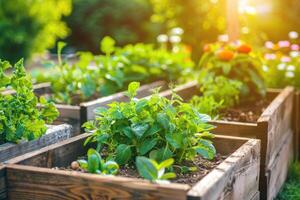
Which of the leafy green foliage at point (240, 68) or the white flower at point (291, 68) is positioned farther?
the white flower at point (291, 68)

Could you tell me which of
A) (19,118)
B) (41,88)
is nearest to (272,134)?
(19,118)

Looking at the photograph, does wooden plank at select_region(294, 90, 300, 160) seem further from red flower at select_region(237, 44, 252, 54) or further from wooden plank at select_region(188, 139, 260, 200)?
wooden plank at select_region(188, 139, 260, 200)

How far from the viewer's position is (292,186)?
3.83 metres

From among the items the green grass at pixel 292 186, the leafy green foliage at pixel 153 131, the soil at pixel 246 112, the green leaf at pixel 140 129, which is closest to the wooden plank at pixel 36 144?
the leafy green foliage at pixel 153 131

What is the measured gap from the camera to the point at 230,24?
5523 mm

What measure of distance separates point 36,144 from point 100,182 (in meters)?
0.74

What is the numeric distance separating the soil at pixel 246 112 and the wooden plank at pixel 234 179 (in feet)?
3.78

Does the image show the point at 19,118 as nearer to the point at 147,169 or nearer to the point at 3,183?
the point at 3,183

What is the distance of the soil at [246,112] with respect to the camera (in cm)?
395

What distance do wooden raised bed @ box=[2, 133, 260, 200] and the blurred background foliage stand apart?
427 centimetres

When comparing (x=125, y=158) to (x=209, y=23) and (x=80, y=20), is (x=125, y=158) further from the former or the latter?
(x=80, y=20)

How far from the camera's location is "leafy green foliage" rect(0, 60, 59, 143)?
8.51 feet

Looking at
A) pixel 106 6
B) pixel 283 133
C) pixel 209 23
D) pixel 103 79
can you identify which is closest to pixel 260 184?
pixel 283 133

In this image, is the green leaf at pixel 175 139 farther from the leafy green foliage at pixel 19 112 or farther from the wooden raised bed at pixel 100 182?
the leafy green foliage at pixel 19 112
